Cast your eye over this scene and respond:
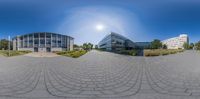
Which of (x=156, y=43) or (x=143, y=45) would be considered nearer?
(x=156, y=43)

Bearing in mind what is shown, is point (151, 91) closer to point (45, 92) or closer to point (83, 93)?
point (83, 93)

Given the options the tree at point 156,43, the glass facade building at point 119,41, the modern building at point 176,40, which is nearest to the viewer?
the modern building at point 176,40

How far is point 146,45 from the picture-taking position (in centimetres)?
873

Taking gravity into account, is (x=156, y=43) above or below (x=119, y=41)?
below

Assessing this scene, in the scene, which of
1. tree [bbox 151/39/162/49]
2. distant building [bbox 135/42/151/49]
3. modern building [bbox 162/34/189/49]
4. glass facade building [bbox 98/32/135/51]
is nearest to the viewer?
modern building [bbox 162/34/189/49]

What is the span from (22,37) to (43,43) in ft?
4.90

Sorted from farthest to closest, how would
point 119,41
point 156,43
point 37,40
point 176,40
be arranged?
point 119,41, point 176,40, point 37,40, point 156,43

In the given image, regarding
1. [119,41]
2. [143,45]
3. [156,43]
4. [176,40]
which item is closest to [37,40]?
[119,41]

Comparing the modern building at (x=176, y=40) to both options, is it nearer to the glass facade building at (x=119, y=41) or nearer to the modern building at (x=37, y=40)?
the glass facade building at (x=119, y=41)

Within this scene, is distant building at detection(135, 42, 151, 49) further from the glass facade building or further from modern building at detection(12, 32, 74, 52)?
modern building at detection(12, 32, 74, 52)

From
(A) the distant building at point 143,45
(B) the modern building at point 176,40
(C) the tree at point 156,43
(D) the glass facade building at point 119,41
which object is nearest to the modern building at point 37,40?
(D) the glass facade building at point 119,41

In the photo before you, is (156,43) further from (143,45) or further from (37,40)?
(37,40)

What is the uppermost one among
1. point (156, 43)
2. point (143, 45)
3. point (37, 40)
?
point (37, 40)

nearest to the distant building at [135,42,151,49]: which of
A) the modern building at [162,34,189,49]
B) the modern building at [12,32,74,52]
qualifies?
the modern building at [162,34,189,49]
